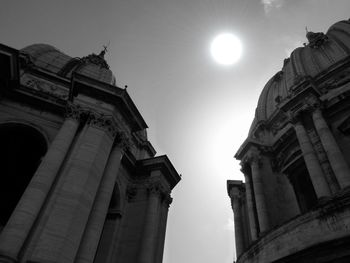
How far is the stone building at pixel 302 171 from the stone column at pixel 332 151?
4 cm

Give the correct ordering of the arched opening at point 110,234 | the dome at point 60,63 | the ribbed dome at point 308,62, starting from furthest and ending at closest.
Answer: the ribbed dome at point 308,62 → the dome at point 60,63 → the arched opening at point 110,234

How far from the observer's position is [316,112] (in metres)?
18.6

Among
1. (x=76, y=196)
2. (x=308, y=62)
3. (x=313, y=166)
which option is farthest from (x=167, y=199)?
(x=308, y=62)

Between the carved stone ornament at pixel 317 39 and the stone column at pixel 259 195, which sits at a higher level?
the carved stone ornament at pixel 317 39

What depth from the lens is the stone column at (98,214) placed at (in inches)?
490

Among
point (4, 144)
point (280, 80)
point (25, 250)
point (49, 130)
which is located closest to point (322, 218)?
point (25, 250)

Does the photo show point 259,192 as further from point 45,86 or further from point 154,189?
point 45,86

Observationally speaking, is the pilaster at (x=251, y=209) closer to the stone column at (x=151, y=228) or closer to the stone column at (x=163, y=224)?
the stone column at (x=163, y=224)

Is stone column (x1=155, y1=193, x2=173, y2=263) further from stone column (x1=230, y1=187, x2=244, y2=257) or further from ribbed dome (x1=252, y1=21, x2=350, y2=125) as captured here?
ribbed dome (x1=252, y1=21, x2=350, y2=125)

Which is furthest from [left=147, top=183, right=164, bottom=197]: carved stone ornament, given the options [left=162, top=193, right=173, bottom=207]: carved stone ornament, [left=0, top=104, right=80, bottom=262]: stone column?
[left=0, top=104, right=80, bottom=262]: stone column

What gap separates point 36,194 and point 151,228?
8943 mm

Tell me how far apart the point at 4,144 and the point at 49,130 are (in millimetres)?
4104

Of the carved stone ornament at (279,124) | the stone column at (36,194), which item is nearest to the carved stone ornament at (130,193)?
the stone column at (36,194)

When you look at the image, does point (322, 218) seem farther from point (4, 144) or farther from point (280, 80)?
point (280, 80)
